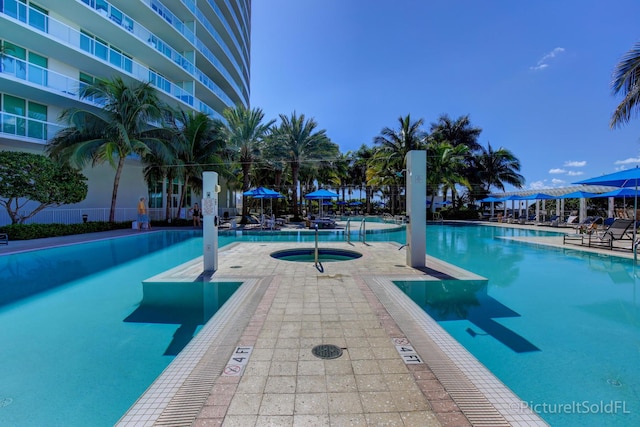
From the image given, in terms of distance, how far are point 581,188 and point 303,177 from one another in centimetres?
2513

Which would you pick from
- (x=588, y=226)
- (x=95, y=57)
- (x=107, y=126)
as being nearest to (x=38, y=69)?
(x=95, y=57)

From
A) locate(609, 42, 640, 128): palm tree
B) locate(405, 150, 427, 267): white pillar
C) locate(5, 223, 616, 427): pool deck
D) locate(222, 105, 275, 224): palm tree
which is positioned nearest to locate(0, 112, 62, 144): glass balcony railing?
locate(222, 105, 275, 224): palm tree

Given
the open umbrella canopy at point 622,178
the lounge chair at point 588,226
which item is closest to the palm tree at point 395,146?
the lounge chair at point 588,226

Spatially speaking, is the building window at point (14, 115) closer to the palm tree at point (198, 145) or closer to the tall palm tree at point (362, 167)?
the palm tree at point (198, 145)

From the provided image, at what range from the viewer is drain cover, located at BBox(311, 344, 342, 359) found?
3111mm

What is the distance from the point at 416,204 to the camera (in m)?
7.24

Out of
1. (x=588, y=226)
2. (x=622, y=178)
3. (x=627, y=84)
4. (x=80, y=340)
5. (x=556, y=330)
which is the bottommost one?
(x=80, y=340)

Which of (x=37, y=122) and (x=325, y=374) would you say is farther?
(x=37, y=122)

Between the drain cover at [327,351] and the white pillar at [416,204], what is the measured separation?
450cm

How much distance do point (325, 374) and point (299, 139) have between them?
2134cm

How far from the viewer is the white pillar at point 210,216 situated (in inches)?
266

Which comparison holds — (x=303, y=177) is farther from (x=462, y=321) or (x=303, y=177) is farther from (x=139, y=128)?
(x=462, y=321)

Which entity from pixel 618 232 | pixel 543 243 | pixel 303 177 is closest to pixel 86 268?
pixel 543 243

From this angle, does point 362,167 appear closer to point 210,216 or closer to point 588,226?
point 588,226
